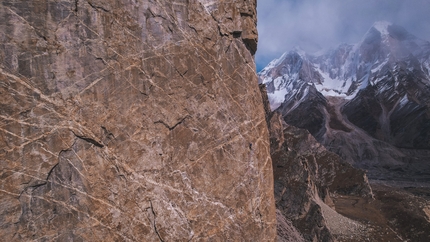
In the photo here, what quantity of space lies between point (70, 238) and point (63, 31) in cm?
482

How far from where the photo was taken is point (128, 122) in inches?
274

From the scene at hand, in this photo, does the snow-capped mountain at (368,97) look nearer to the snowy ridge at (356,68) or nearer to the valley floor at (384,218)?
→ the snowy ridge at (356,68)

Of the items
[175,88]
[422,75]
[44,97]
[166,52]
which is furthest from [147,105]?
[422,75]

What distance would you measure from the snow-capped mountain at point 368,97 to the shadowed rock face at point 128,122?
307 ft

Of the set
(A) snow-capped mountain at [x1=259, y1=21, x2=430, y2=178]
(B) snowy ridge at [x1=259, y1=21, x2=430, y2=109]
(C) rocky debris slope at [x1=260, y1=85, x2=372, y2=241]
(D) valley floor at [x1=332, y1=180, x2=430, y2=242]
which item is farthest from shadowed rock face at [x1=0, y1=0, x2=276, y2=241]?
(B) snowy ridge at [x1=259, y1=21, x2=430, y2=109]

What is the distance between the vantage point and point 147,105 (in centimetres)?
718

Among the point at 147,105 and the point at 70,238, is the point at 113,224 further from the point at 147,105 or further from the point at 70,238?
the point at 147,105

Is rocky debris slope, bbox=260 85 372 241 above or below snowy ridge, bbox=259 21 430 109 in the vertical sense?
below

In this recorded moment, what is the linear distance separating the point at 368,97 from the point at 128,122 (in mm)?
135322

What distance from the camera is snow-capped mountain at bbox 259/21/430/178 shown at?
313ft

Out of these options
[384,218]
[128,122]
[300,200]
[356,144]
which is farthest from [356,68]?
[128,122]

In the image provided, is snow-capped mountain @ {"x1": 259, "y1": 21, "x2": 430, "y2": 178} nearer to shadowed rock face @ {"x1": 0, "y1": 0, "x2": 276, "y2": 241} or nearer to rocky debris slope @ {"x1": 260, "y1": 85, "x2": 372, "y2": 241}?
rocky debris slope @ {"x1": 260, "y1": 85, "x2": 372, "y2": 241}

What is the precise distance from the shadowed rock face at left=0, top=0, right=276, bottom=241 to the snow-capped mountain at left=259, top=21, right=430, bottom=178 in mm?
93492

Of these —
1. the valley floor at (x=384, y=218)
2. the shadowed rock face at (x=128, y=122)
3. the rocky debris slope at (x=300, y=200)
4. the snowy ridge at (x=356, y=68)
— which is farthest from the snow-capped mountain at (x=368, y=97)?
the shadowed rock face at (x=128, y=122)
